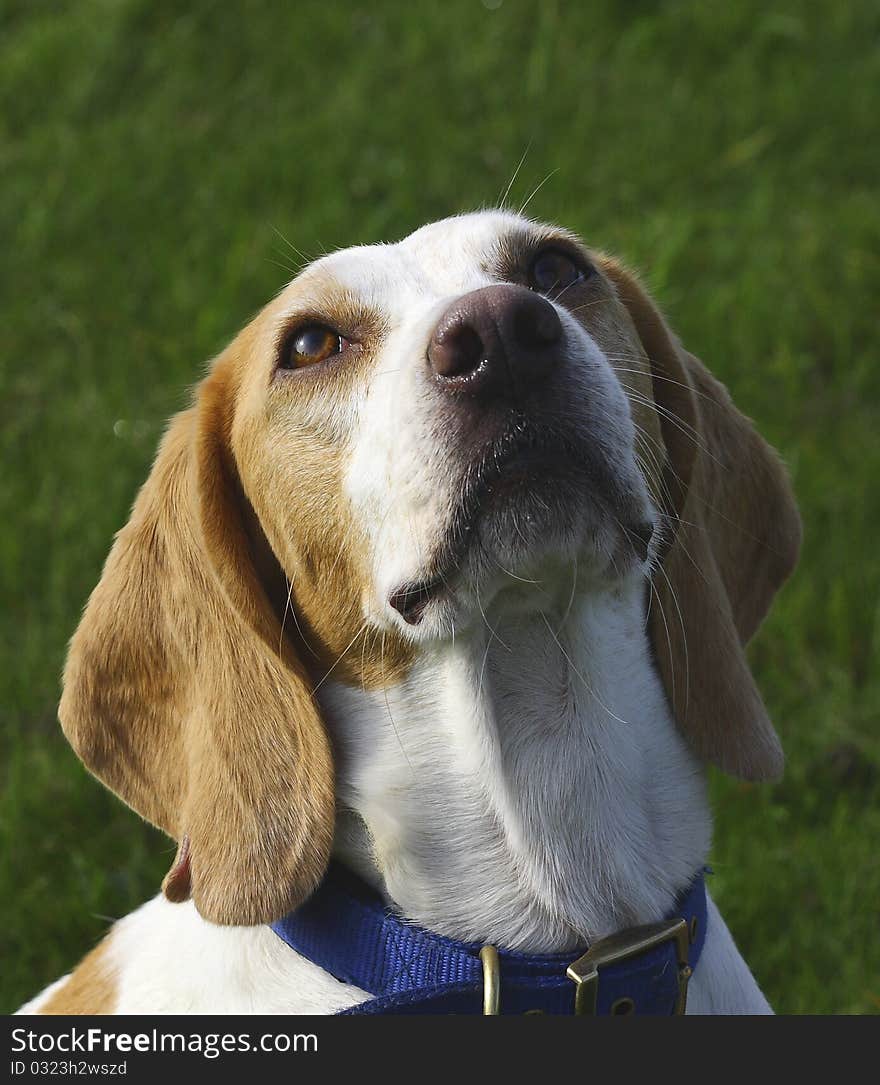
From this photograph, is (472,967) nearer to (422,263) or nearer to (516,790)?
(516,790)

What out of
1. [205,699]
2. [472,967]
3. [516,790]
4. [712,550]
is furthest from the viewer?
[712,550]

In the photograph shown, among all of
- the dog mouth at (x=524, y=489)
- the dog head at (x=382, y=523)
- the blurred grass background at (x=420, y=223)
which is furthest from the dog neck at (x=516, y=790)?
the blurred grass background at (x=420, y=223)

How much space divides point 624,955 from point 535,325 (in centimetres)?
114

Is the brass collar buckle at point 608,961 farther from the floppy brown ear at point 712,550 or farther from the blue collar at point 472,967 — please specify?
the floppy brown ear at point 712,550

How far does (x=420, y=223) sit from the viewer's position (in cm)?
654

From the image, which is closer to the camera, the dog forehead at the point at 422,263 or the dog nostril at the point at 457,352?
the dog nostril at the point at 457,352

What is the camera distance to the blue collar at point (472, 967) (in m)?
2.72

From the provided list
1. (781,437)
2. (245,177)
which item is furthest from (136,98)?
(781,437)

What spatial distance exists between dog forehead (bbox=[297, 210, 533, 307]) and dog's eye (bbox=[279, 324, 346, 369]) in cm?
9

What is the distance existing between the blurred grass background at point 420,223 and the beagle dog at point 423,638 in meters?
1.22

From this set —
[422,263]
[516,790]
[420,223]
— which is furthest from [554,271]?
[420,223]

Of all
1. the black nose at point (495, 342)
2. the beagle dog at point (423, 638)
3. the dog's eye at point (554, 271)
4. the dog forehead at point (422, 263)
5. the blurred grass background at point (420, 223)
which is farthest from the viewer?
the blurred grass background at point (420, 223)

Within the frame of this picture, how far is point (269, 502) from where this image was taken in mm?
3115

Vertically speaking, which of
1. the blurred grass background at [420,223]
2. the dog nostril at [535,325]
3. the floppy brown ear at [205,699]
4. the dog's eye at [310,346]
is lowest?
the blurred grass background at [420,223]
